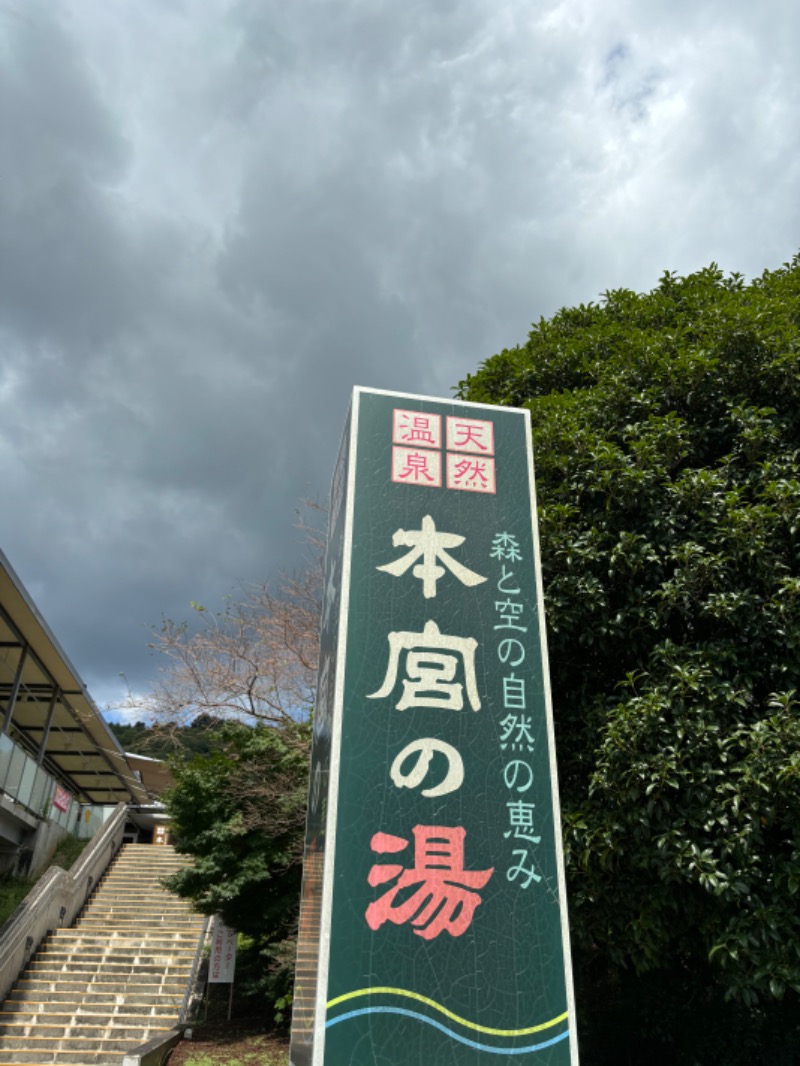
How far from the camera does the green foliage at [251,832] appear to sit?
32.9 ft

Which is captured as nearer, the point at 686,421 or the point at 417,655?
the point at 417,655

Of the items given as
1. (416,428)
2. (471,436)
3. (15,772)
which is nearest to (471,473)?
(471,436)

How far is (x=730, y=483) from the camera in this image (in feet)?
20.0

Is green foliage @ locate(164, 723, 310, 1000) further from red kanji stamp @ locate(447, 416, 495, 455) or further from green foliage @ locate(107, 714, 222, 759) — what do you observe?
red kanji stamp @ locate(447, 416, 495, 455)

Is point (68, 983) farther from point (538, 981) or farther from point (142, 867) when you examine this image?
point (538, 981)

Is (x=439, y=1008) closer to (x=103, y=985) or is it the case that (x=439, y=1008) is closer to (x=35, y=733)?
(x=103, y=985)

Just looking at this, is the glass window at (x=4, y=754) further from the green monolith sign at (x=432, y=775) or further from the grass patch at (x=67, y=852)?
the green monolith sign at (x=432, y=775)

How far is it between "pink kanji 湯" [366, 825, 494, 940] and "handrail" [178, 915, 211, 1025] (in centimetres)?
802

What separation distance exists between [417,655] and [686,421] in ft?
11.6

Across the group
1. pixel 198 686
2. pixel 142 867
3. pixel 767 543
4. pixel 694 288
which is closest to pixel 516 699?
pixel 767 543

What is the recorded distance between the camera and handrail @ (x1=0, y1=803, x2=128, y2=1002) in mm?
10914

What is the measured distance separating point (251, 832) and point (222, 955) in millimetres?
1711

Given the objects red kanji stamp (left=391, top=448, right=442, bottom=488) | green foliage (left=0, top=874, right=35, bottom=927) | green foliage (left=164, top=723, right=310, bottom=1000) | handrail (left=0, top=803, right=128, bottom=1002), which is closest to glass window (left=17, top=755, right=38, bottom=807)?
green foliage (left=0, top=874, right=35, bottom=927)

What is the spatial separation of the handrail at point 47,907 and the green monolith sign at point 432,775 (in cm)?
835
